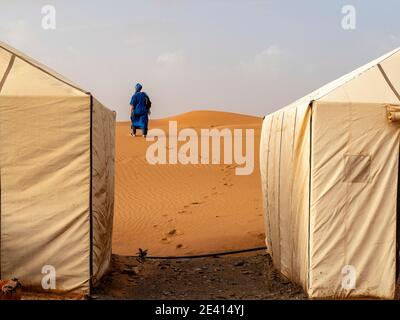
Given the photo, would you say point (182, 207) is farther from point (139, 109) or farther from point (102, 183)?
point (102, 183)

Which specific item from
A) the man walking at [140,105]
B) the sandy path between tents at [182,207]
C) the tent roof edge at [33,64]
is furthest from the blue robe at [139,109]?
the tent roof edge at [33,64]

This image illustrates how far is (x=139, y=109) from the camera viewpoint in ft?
62.6

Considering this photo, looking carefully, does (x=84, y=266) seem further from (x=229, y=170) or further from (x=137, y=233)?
(x=229, y=170)

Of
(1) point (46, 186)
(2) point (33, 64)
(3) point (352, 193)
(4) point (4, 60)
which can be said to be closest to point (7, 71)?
(4) point (4, 60)

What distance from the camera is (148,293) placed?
8.00 m

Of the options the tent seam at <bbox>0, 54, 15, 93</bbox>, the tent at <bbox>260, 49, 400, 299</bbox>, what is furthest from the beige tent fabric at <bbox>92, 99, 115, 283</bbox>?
the tent at <bbox>260, 49, 400, 299</bbox>

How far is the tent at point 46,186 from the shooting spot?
6.33 meters

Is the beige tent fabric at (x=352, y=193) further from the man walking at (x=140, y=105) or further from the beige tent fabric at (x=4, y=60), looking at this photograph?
the man walking at (x=140, y=105)

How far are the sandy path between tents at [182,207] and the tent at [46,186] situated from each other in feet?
15.9

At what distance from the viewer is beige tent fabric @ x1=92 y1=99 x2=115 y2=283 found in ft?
22.8

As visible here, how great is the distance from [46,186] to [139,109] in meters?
12.9

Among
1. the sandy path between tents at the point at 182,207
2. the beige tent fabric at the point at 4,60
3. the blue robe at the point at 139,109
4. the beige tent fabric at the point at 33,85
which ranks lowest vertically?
the sandy path between tents at the point at 182,207

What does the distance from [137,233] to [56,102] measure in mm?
6953

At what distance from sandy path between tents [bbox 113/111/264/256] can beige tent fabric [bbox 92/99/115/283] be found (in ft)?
10.0
